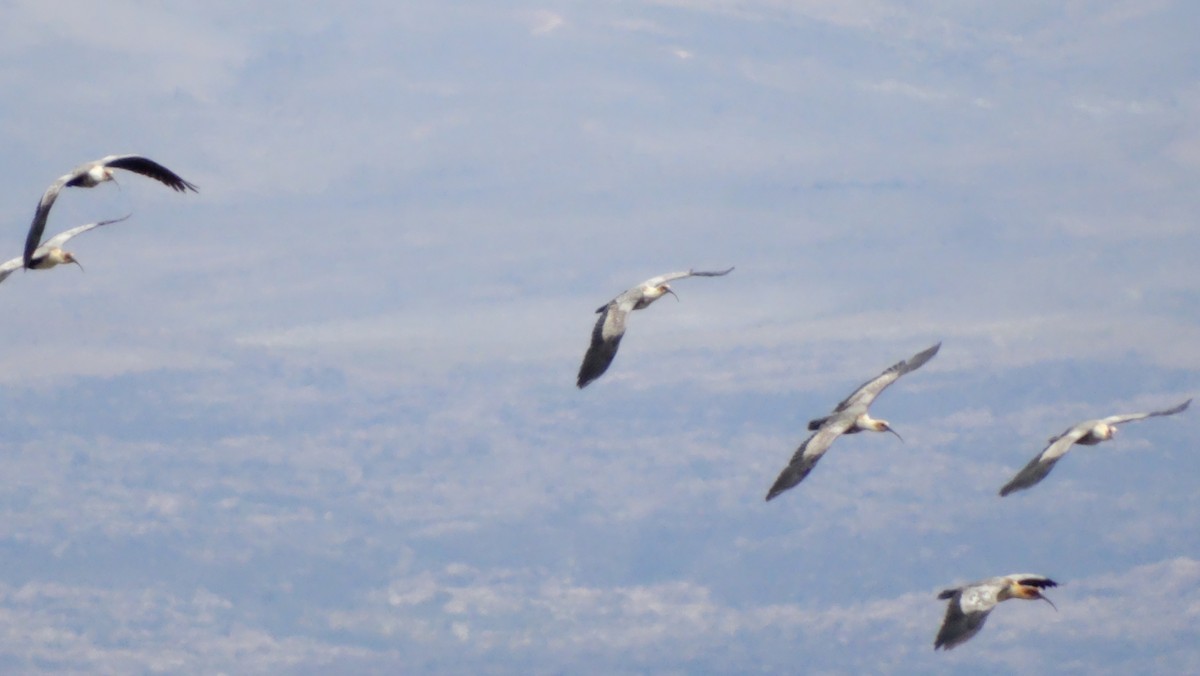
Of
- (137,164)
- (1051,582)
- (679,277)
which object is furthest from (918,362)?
(137,164)

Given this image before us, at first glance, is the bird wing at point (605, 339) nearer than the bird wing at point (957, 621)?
No

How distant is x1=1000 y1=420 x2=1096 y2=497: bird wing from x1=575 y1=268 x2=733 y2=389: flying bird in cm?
1278

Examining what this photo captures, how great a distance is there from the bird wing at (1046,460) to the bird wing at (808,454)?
260 inches

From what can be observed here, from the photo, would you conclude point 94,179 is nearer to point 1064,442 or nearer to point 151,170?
point 151,170

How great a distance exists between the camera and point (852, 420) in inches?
2756

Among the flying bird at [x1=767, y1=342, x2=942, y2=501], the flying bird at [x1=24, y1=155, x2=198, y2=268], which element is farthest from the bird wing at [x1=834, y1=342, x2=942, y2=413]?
the flying bird at [x1=24, y1=155, x2=198, y2=268]

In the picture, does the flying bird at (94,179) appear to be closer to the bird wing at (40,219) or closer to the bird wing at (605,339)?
the bird wing at (40,219)

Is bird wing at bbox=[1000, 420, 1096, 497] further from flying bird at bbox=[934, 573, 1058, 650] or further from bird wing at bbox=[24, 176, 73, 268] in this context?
bird wing at bbox=[24, 176, 73, 268]

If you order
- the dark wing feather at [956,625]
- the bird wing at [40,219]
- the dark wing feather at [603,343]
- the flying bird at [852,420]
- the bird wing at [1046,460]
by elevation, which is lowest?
the dark wing feather at [956,625]

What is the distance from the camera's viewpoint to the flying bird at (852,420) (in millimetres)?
65562

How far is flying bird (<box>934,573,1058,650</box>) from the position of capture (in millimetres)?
57750

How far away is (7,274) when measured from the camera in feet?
219

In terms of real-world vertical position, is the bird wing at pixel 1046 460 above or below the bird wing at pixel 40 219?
below

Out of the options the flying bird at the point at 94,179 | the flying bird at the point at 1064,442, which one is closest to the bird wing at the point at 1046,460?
the flying bird at the point at 1064,442
